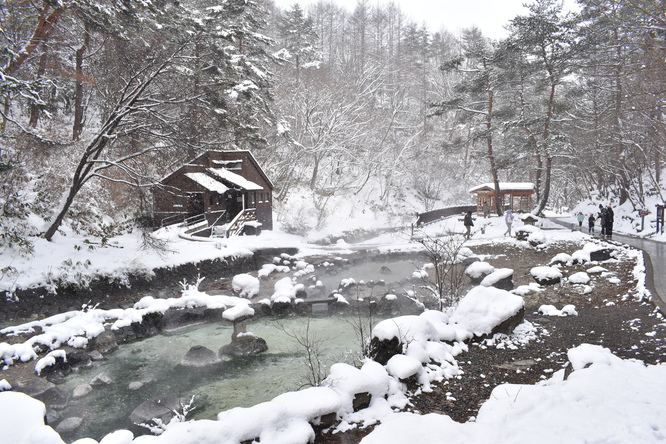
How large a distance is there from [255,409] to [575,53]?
31609 millimetres

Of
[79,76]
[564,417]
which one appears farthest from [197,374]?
[79,76]

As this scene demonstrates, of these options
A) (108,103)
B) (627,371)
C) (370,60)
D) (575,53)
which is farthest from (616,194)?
(108,103)

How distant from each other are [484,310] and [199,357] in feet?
22.2

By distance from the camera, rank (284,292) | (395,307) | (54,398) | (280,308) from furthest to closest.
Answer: (284,292), (280,308), (395,307), (54,398)

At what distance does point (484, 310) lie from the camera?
8.77 m

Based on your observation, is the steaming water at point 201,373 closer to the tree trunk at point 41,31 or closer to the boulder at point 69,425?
the boulder at point 69,425

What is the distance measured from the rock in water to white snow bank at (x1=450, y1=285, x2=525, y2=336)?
Result: 18.9ft

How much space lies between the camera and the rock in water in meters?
9.18

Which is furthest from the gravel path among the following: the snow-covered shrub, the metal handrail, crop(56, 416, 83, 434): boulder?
the metal handrail

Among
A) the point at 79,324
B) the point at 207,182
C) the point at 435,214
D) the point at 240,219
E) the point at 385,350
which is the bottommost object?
the point at 79,324

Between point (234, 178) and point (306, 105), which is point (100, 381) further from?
point (306, 105)

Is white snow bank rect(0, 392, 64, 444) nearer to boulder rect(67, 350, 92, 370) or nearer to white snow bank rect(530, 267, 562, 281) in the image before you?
boulder rect(67, 350, 92, 370)

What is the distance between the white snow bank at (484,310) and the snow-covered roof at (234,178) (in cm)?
1876

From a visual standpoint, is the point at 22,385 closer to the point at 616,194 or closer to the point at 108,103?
the point at 108,103
